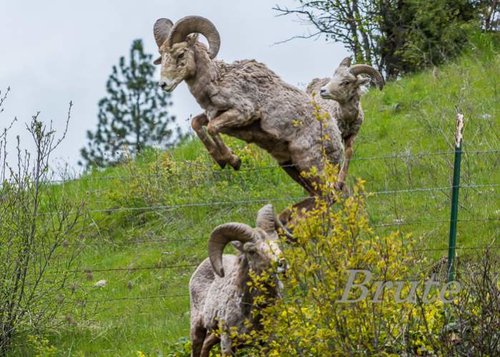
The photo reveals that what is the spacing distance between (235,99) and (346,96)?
1.93 m

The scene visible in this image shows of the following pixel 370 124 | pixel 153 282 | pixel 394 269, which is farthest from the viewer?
pixel 370 124

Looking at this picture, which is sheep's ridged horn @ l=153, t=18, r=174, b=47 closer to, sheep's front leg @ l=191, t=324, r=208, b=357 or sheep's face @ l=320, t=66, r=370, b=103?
sheep's face @ l=320, t=66, r=370, b=103

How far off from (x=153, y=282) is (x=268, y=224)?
5675 millimetres

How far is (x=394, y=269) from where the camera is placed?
30.0 ft

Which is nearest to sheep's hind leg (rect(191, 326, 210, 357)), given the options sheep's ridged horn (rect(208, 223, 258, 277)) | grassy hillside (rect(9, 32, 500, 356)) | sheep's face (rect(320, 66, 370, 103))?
sheep's ridged horn (rect(208, 223, 258, 277))

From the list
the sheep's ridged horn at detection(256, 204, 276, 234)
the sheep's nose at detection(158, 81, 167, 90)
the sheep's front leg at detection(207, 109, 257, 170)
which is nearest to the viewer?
the sheep's ridged horn at detection(256, 204, 276, 234)

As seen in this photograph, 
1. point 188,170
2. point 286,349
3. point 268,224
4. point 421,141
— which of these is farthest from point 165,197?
point 286,349

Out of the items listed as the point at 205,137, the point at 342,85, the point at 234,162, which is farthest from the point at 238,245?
the point at 342,85

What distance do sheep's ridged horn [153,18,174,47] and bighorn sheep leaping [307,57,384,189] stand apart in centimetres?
195

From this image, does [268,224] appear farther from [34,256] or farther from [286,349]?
[34,256]

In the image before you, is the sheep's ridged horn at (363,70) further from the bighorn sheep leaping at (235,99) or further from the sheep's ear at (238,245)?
the sheep's ear at (238,245)

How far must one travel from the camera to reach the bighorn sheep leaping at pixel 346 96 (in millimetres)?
14016

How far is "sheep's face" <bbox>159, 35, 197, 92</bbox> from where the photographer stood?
12297 millimetres

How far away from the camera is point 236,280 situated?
1062cm
